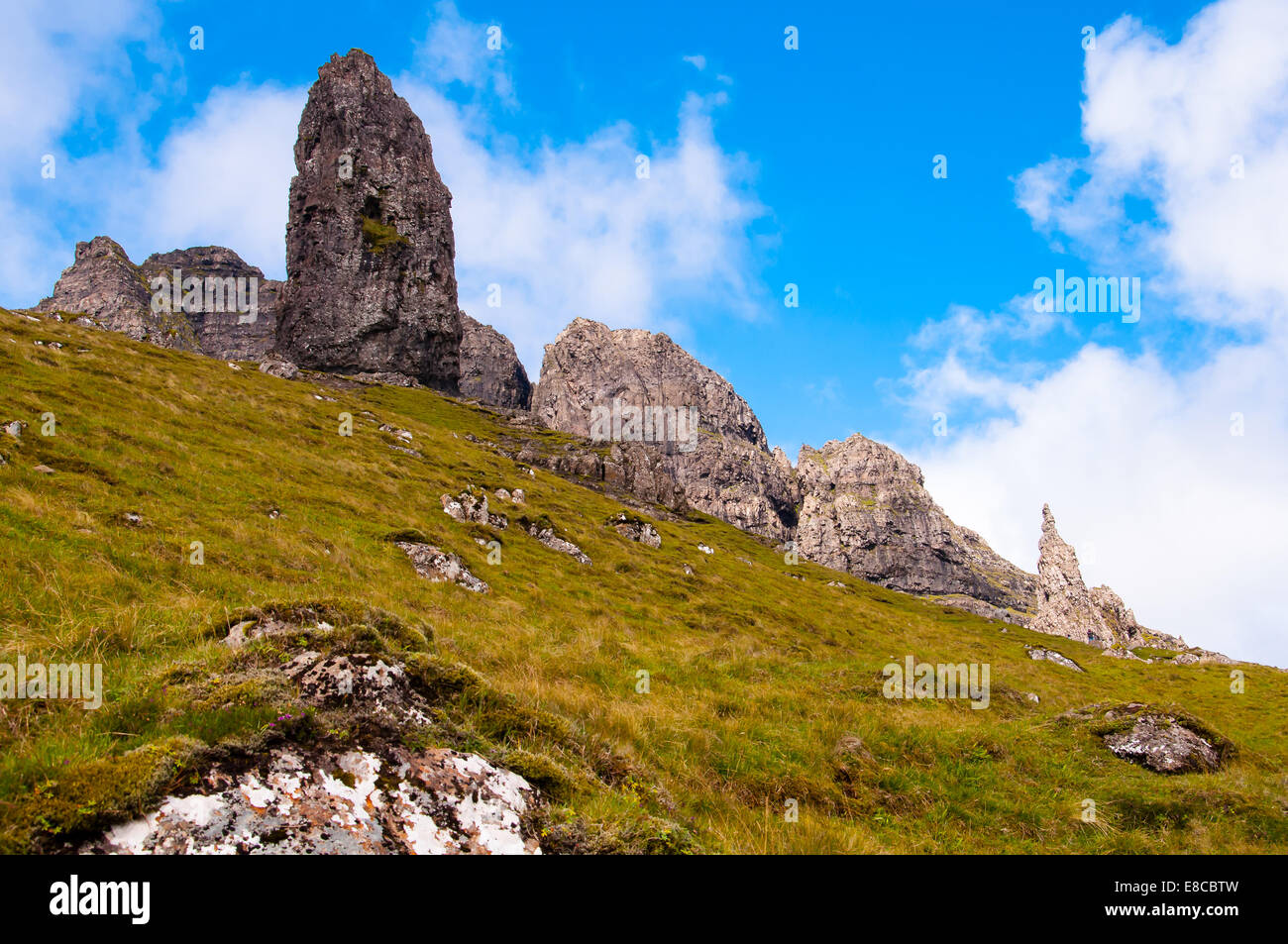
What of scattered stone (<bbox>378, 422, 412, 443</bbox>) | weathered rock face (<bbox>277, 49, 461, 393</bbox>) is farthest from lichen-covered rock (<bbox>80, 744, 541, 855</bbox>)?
weathered rock face (<bbox>277, 49, 461, 393</bbox>)

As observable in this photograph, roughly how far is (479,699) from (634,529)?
52208mm

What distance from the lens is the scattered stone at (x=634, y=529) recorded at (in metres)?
58.1

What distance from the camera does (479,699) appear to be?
291 inches

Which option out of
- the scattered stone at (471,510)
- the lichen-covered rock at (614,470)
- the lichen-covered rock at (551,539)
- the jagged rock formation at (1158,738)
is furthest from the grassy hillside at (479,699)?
the lichen-covered rock at (614,470)

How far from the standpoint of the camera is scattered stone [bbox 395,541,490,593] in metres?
24.1

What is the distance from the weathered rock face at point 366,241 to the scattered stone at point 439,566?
10528 centimetres

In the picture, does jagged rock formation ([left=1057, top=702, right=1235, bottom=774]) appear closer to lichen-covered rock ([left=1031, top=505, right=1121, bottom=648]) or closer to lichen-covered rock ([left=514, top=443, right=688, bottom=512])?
lichen-covered rock ([left=514, top=443, right=688, bottom=512])

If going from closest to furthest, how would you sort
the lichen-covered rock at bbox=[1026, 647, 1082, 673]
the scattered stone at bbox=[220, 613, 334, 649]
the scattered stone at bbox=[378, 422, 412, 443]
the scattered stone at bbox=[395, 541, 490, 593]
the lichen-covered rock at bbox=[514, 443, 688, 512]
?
the scattered stone at bbox=[220, 613, 334, 649] → the scattered stone at bbox=[395, 541, 490, 593] → the scattered stone at bbox=[378, 422, 412, 443] → the lichen-covered rock at bbox=[1026, 647, 1082, 673] → the lichen-covered rock at bbox=[514, 443, 688, 512]

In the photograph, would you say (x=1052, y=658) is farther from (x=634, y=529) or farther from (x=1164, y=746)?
(x=1164, y=746)

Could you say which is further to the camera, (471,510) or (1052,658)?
(1052,658)

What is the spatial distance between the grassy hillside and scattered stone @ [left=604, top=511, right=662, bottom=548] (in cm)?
2619

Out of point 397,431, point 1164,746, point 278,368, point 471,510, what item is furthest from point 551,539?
point 278,368

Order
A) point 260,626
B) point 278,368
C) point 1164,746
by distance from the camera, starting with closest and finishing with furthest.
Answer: point 260,626
point 1164,746
point 278,368
